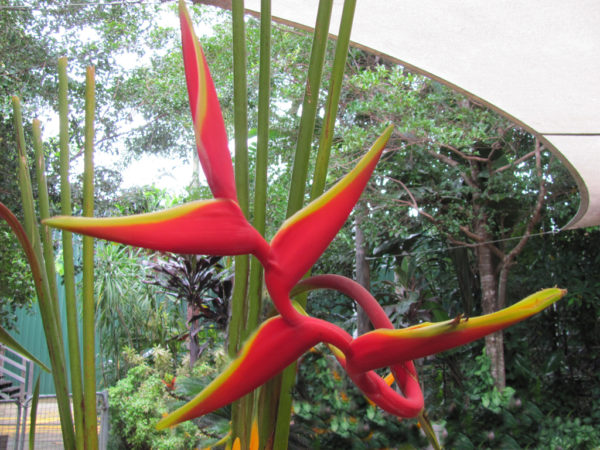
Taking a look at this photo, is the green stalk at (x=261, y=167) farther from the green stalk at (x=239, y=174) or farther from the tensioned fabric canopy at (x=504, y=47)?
the tensioned fabric canopy at (x=504, y=47)

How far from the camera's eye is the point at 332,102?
18.3 inches

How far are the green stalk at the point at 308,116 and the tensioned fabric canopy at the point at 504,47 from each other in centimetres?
101

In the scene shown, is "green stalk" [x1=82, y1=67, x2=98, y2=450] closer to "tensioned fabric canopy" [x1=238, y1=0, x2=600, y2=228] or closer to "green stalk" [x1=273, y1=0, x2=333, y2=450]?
"green stalk" [x1=273, y1=0, x2=333, y2=450]

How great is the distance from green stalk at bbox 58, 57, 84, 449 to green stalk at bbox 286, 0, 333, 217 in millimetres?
204

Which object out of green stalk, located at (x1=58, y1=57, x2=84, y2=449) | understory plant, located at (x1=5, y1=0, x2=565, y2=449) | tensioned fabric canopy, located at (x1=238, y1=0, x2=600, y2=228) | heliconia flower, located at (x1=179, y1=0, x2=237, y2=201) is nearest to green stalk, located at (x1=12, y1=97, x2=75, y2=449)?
green stalk, located at (x1=58, y1=57, x2=84, y2=449)

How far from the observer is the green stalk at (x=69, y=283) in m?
0.51

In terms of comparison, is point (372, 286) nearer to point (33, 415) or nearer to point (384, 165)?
Result: point (384, 165)

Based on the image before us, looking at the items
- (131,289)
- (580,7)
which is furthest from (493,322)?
(131,289)

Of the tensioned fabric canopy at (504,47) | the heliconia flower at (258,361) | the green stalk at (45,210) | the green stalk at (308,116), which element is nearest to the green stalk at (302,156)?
the green stalk at (308,116)

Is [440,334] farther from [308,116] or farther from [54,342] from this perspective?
[54,342]

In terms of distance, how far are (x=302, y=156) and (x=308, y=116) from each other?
33 mm

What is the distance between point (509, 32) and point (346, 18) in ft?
3.69

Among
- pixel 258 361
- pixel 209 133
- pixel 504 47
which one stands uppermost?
pixel 504 47

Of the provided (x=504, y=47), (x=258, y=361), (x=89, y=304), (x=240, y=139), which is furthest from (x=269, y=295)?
(x=504, y=47)
